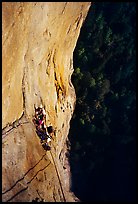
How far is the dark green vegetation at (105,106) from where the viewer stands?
19875mm

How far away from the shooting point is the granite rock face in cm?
959

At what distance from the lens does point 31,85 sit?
1162 centimetres

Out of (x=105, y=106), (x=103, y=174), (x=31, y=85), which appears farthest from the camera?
(x=105, y=106)

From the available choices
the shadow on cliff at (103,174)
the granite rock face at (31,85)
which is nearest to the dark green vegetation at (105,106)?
the shadow on cliff at (103,174)

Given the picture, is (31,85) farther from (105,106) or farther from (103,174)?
(103,174)

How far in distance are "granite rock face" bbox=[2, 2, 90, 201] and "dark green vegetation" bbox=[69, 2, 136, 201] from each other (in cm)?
498

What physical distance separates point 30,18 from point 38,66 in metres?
2.25

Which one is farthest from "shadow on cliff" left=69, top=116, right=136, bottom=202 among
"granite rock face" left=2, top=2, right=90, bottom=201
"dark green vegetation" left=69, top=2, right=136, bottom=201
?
"granite rock face" left=2, top=2, right=90, bottom=201

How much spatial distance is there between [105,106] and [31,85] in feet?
36.2

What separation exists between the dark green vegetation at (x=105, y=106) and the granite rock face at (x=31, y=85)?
4976 millimetres

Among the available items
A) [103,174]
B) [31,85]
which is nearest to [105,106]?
[103,174]

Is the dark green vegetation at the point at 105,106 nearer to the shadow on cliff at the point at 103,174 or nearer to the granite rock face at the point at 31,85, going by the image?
the shadow on cliff at the point at 103,174

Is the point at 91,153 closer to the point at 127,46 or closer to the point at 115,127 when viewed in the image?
the point at 115,127

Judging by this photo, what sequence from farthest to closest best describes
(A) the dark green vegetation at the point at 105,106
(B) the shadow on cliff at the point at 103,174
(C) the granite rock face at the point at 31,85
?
(A) the dark green vegetation at the point at 105,106
(B) the shadow on cliff at the point at 103,174
(C) the granite rock face at the point at 31,85
